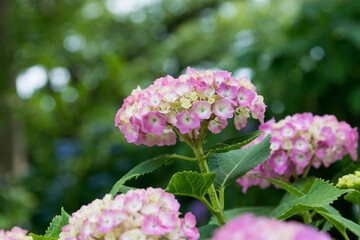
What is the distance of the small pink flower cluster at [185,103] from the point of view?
2.10 feet

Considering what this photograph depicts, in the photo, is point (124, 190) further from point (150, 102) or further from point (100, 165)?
point (100, 165)

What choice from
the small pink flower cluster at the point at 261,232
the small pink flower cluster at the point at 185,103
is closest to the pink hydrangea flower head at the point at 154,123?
the small pink flower cluster at the point at 185,103

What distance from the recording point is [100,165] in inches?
128

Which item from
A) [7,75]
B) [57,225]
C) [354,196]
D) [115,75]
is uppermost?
[7,75]

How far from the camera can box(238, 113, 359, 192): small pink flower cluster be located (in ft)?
2.62

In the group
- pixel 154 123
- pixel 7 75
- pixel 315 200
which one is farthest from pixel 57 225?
pixel 7 75

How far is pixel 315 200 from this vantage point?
586 mm

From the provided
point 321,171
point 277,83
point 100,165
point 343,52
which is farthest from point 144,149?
point 321,171

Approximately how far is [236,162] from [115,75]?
4058mm

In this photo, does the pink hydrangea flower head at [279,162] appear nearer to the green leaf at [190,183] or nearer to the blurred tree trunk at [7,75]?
the green leaf at [190,183]

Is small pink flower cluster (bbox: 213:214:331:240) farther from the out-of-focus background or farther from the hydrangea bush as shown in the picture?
the out-of-focus background

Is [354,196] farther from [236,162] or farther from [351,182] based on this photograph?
[236,162]

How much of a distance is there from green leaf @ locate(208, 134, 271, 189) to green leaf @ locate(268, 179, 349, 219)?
0.07m

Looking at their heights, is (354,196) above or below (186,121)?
below
